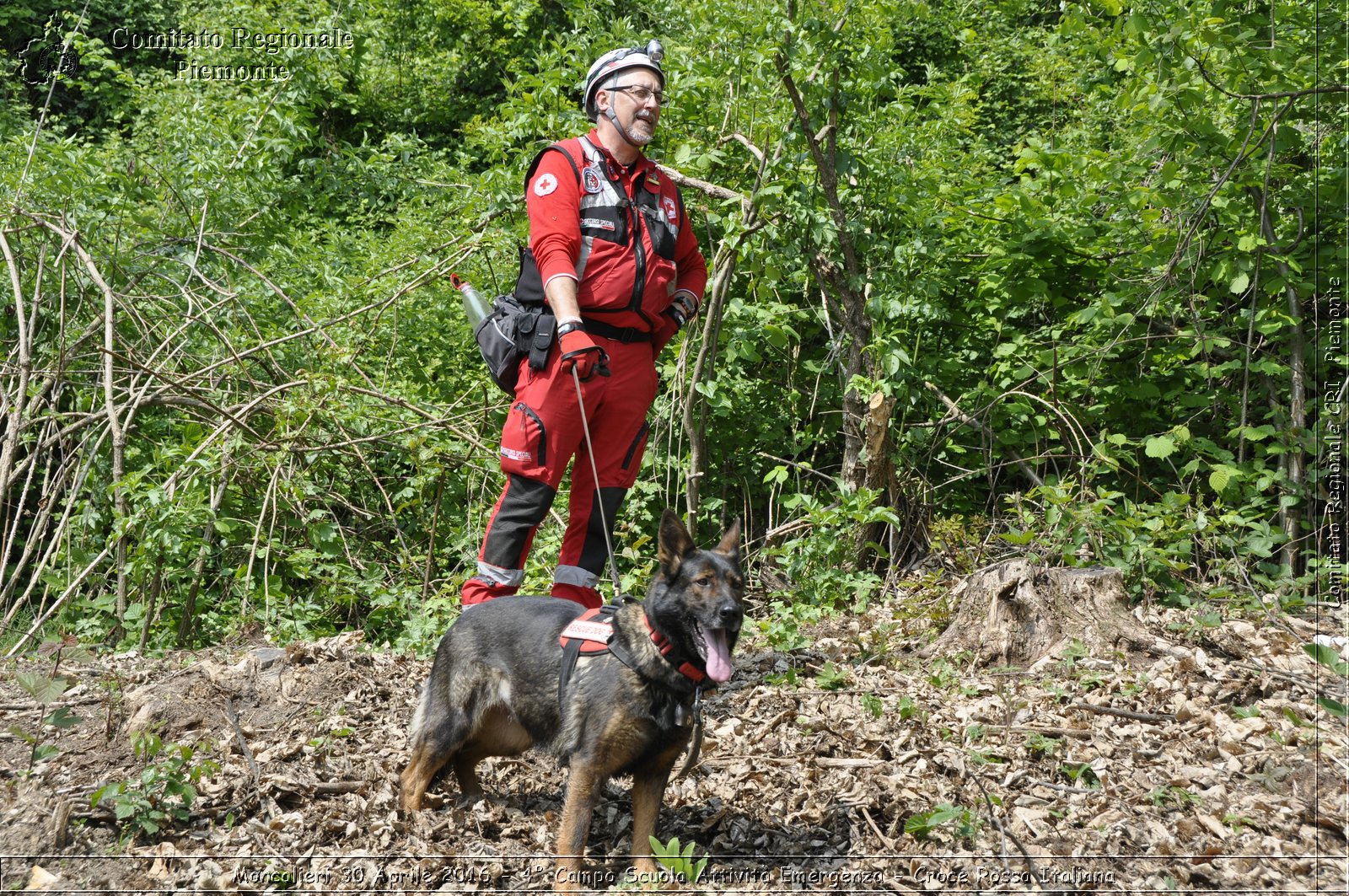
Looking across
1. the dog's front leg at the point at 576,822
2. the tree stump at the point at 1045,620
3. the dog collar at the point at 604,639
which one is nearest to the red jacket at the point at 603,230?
the dog collar at the point at 604,639

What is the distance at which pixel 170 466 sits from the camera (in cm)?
716

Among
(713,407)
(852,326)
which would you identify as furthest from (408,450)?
(852,326)

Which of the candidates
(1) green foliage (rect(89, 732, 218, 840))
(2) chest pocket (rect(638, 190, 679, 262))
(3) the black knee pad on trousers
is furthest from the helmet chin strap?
(1) green foliage (rect(89, 732, 218, 840))

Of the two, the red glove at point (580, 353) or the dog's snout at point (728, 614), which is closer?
the dog's snout at point (728, 614)

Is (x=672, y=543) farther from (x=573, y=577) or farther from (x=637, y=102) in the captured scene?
(x=637, y=102)

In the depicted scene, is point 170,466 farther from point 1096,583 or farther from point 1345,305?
point 1345,305

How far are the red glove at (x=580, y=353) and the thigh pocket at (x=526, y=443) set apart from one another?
277 millimetres

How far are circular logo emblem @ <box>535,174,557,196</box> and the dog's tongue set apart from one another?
2.21 m

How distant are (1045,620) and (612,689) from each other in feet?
8.90

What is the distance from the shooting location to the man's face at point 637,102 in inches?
181

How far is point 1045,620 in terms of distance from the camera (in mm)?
5184

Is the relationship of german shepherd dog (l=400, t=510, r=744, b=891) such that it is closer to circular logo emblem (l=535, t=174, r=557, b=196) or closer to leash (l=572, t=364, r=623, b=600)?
leash (l=572, t=364, r=623, b=600)

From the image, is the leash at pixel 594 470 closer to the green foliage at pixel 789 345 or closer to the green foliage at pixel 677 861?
the green foliage at pixel 677 861

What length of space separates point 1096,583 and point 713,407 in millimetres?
2949
